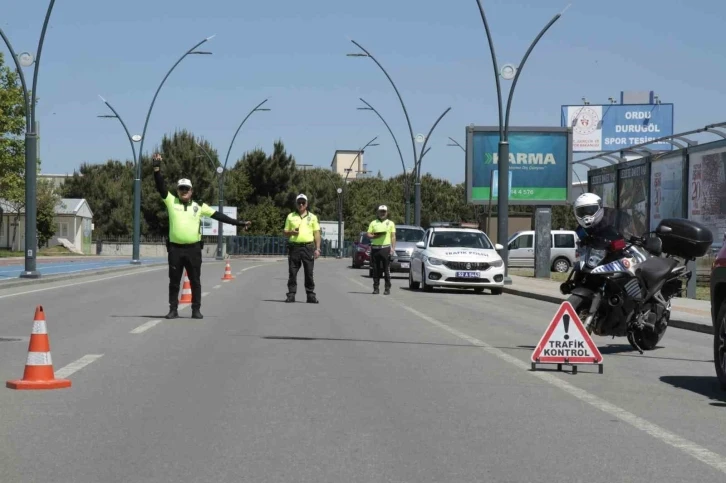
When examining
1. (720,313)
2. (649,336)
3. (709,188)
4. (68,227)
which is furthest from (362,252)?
(68,227)

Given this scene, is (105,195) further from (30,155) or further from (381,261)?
(381,261)

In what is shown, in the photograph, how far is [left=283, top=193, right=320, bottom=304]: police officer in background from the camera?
780 inches

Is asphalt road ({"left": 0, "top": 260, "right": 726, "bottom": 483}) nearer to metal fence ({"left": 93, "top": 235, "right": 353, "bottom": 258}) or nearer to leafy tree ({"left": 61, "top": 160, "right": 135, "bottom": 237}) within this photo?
metal fence ({"left": 93, "top": 235, "right": 353, "bottom": 258})

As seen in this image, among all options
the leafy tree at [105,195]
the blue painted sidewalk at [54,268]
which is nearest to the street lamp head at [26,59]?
the blue painted sidewalk at [54,268]

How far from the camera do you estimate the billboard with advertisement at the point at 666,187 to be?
3124cm

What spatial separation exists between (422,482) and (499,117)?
26495mm

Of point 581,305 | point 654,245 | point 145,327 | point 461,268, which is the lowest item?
point 145,327

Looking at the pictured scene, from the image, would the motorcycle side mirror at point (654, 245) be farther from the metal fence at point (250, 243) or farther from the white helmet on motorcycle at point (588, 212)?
the metal fence at point (250, 243)

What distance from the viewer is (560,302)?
73.2 feet

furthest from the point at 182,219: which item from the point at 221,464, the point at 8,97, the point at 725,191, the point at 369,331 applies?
the point at 8,97

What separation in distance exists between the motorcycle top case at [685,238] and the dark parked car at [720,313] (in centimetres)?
177

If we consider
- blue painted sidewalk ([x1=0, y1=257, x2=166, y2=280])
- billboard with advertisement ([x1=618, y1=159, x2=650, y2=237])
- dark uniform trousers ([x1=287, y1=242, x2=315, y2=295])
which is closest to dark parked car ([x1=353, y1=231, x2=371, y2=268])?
blue painted sidewalk ([x1=0, y1=257, x2=166, y2=280])

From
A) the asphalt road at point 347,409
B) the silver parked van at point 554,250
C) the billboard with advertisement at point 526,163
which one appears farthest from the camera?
the billboard with advertisement at point 526,163

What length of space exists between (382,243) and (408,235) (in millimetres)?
15826
